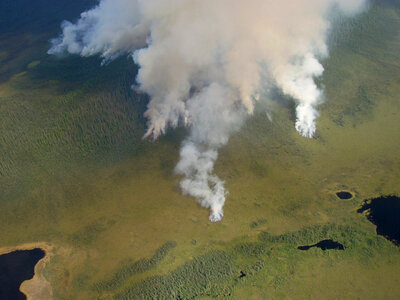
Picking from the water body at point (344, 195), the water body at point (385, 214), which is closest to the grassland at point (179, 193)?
the water body at point (344, 195)

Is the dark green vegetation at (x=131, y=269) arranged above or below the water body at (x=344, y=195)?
below

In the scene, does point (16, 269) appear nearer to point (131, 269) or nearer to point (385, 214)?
point (131, 269)

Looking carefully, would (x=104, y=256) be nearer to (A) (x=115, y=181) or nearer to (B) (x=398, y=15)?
(A) (x=115, y=181)

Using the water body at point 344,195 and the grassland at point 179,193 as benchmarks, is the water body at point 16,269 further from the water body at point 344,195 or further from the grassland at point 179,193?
the water body at point 344,195

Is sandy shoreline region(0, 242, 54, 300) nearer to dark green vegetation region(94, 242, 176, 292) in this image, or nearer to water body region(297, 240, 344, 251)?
dark green vegetation region(94, 242, 176, 292)

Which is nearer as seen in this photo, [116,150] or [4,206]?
[4,206]

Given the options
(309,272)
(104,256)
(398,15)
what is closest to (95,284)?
(104,256)
